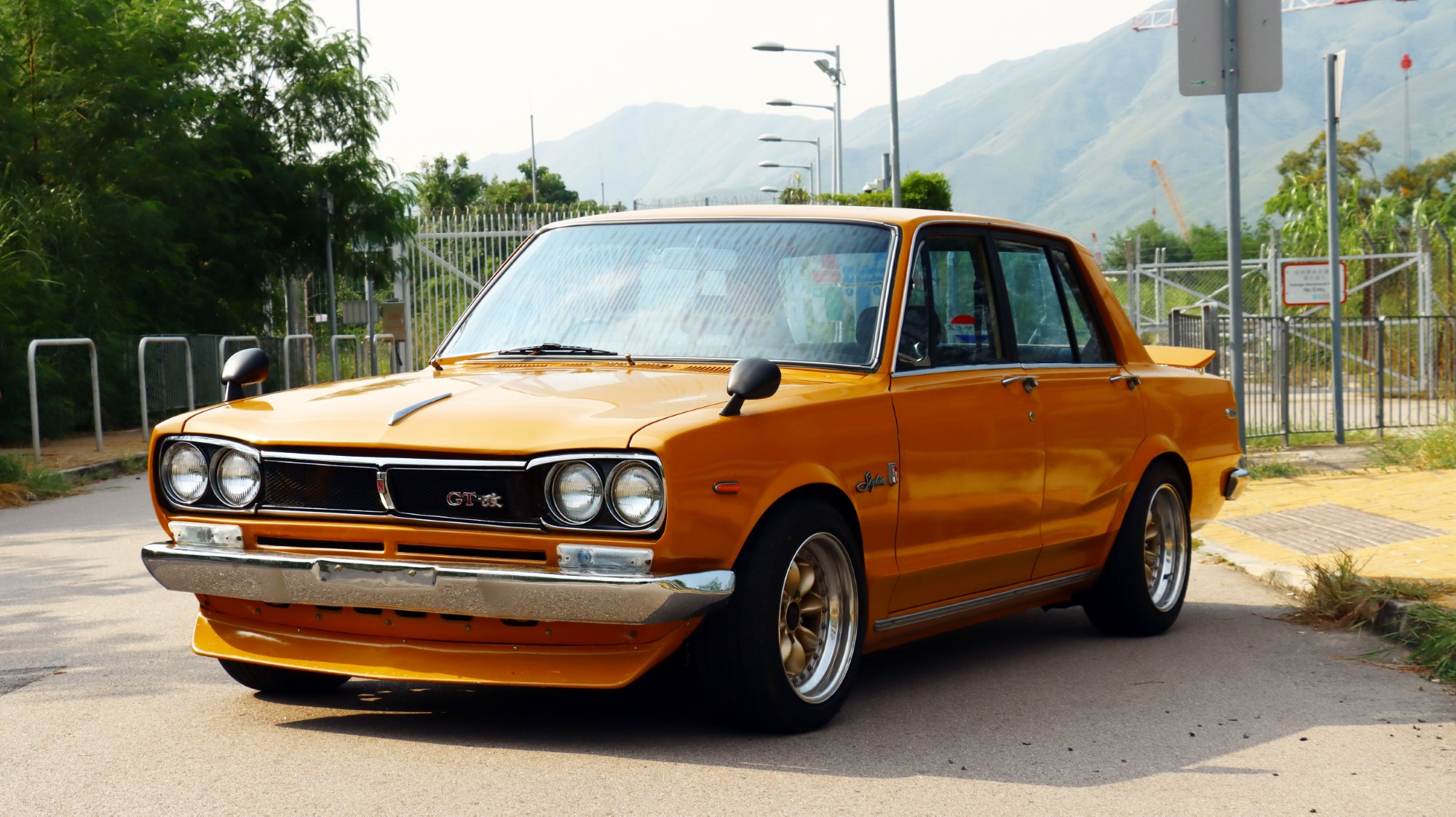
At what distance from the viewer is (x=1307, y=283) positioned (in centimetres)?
1852

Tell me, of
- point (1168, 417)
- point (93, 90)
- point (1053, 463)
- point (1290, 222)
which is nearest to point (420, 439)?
point (1053, 463)

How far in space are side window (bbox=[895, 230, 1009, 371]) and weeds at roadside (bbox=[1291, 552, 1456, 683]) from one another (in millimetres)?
2051

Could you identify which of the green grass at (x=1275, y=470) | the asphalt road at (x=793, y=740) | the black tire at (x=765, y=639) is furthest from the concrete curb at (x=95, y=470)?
the black tire at (x=765, y=639)

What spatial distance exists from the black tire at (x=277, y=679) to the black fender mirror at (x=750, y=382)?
5.95 ft

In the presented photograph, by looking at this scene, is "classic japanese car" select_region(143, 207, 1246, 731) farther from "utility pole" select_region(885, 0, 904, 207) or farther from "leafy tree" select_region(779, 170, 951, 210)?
"leafy tree" select_region(779, 170, 951, 210)

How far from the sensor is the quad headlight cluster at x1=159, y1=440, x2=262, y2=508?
5.27 metres

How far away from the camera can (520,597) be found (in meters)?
4.79

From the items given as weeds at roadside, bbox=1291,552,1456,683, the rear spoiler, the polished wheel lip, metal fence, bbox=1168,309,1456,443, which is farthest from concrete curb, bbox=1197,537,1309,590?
metal fence, bbox=1168,309,1456,443

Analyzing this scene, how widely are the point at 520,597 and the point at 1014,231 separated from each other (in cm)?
299

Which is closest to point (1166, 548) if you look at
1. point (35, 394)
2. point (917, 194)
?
point (35, 394)

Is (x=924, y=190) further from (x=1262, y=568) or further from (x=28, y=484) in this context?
(x=1262, y=568)

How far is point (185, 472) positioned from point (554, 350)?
133 cm

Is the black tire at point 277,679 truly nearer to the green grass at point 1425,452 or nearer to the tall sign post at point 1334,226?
the green grass at point 1425,452

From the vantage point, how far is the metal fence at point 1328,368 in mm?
17812
